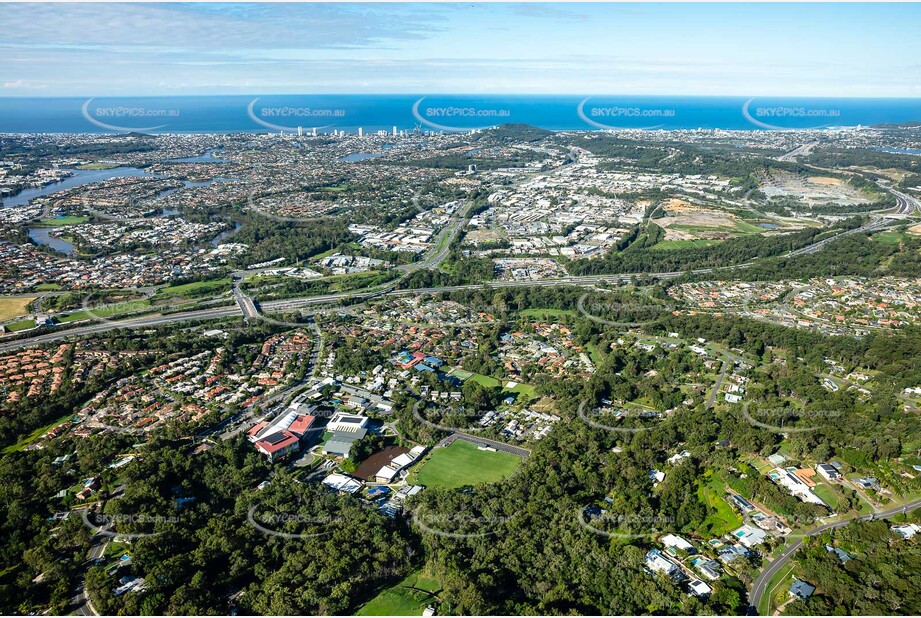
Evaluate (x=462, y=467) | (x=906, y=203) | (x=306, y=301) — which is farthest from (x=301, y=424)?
(x=906, y=203)

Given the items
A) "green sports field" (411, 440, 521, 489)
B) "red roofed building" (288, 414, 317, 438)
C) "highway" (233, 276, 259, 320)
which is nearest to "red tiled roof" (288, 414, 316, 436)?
"red roofed building" (288, 414, 317, 438)

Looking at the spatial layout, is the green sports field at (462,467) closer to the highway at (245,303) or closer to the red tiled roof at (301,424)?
the red tiled roof at (301,424)

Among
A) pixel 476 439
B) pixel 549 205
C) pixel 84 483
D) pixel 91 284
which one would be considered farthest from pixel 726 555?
pixel 549 205

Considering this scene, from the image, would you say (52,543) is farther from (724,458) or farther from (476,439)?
(724,458)

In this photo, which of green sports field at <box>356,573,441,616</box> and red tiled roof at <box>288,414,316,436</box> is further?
red tiled roof at <box>288,414,316,436</box>

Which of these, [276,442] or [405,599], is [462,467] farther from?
[276,442]

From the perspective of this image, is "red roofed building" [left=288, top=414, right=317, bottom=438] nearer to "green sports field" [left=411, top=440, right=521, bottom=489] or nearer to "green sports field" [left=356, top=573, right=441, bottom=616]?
"green sports field" [left=411, top=440, right=521, bottom=489]

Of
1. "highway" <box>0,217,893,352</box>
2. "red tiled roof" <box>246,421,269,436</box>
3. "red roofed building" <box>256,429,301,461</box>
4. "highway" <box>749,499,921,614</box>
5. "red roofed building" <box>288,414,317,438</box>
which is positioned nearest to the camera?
"highway" <box>749,499,921,614</box>
